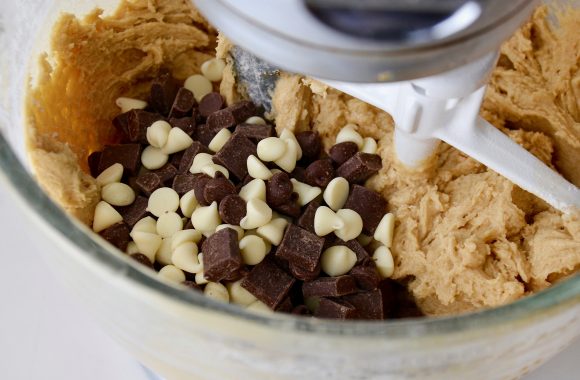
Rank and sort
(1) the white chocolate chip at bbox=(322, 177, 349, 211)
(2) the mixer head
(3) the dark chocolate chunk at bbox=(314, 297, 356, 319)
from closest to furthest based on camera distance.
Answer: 1. (2) the mixer head
2. (3) the dark chocolate chunk at bbox=(314, 297, 356, 319)
3. (1) the white chocolate chip at bbox=(322, 177, 349, 211)

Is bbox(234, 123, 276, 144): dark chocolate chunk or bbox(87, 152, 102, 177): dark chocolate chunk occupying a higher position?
bbox(234, 123, 276, 144): dark chocolate chunk

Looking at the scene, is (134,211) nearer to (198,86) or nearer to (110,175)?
(110,175)

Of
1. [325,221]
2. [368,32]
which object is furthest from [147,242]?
[368,32]

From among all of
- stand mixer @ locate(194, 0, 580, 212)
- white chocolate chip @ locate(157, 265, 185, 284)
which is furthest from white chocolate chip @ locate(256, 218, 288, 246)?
stand mixer @ locate(194, 0, 580, 212)

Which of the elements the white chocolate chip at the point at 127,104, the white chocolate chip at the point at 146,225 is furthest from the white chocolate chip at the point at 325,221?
the white chocolate chip at the point at 127,104

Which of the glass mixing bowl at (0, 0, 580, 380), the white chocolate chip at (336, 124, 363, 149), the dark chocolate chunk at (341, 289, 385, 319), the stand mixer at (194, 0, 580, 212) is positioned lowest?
the dark chocolate chunk at (341, 289, 385, 319)

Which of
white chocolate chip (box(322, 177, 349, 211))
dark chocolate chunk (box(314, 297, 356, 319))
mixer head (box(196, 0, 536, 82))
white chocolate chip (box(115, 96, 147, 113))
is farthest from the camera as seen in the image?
white chocolate chip (box(115, 96, 147, 113))

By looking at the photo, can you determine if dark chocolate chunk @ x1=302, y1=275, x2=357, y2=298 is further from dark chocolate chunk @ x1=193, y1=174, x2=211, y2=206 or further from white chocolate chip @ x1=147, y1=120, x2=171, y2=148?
white chocolate chip @ x1=147, y1=120, x2=171, y2=148

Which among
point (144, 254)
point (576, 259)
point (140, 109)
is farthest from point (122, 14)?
point (576, 259)

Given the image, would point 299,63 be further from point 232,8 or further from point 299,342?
point 299,342
